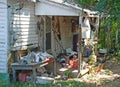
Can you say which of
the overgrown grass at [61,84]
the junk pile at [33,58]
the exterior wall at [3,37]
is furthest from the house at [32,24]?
the overgrown grass at [61,84]

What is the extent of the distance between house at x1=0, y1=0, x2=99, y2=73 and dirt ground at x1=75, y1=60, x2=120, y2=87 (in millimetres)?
2255

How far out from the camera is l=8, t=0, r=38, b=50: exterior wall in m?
11.7

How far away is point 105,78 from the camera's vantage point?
12867 mm

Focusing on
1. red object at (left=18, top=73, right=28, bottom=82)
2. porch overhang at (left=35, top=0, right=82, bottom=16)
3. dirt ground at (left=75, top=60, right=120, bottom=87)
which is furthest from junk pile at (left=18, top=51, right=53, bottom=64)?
porch overhang at (left=35, top=0, right=82, bottom=16)

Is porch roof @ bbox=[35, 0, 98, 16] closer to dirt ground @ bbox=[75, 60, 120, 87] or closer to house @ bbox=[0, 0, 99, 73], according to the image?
house @ bbox=[0, 0, 99, 73]

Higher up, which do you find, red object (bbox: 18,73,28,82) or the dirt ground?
red object (bbox: 18,73,28,82)

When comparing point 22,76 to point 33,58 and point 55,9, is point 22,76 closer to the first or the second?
point 33,58

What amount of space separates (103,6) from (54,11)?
2.82m

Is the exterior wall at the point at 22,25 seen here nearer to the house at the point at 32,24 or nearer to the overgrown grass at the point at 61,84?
the house at the point at 32,24

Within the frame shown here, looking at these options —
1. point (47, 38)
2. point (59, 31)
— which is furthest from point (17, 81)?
point (59, 31)

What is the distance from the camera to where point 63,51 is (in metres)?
16.7

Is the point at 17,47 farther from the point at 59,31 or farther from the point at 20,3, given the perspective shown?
the point at 59,31

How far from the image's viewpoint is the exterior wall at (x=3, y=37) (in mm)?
11336

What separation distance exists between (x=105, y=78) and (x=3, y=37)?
453cm
